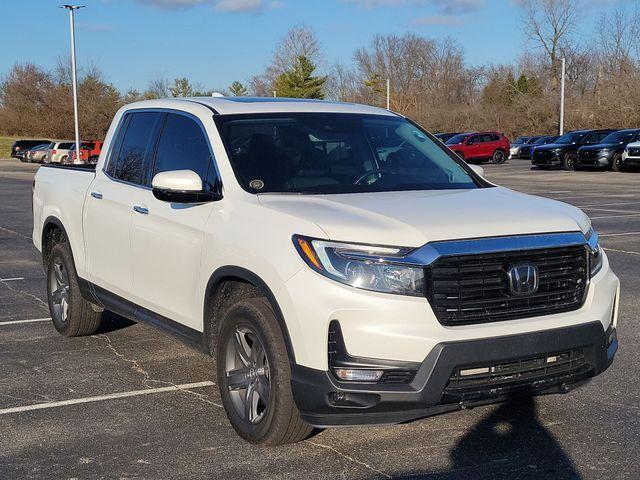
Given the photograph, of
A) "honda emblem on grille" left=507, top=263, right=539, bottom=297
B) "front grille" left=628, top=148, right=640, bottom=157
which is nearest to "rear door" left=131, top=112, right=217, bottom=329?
"honda emblem on grille" left=507, top=263, right=539, bottom=297

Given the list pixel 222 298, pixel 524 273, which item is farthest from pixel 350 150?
pixel 524 273

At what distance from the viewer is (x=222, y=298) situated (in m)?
4.79

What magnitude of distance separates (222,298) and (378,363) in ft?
4.05

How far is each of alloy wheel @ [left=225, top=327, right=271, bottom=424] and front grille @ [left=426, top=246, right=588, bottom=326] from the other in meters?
1.00

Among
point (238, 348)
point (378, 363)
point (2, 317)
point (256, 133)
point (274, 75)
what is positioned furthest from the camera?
point (274, 75)

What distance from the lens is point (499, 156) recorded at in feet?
154

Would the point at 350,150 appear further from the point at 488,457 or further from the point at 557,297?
the point at 488,457

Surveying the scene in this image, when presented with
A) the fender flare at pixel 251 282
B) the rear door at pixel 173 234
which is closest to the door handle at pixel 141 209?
the rear door at pixel 173 234

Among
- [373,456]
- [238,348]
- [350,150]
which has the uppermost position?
[350,150]

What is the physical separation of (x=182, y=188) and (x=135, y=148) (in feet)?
4.92

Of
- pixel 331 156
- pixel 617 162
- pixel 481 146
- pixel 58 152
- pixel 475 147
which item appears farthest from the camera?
pixel 58 152

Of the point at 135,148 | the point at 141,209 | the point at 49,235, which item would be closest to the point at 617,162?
the point at 49,235

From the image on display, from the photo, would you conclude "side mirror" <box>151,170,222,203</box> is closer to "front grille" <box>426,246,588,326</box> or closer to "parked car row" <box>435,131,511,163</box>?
"front grille" <box>426,246,588,326</box>

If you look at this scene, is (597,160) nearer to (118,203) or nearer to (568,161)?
(568,161)
